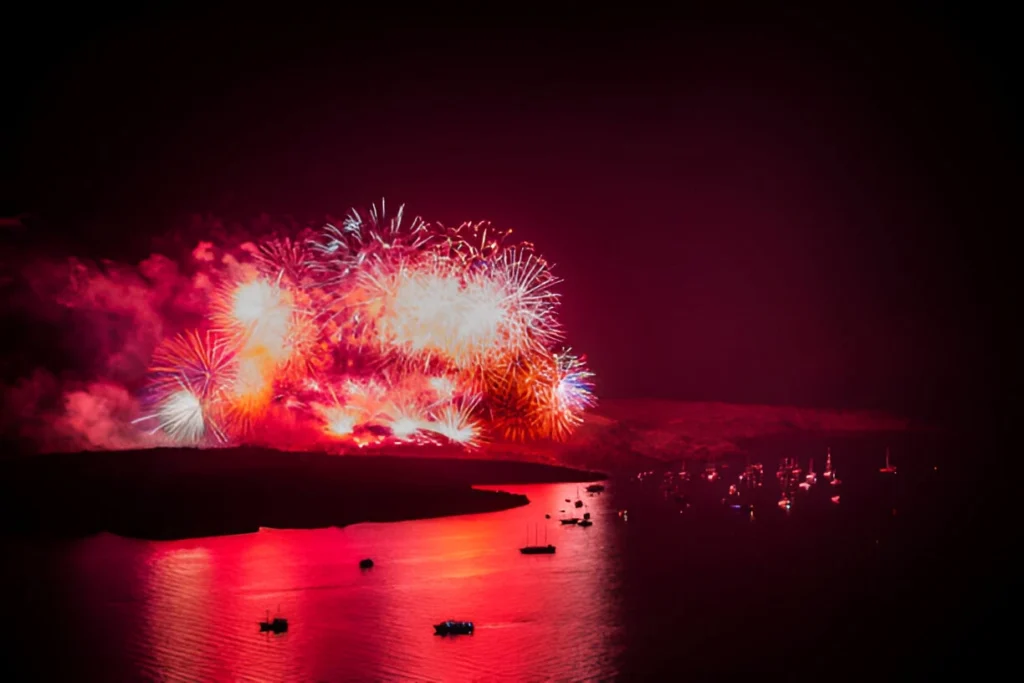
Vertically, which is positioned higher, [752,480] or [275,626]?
[752,480]

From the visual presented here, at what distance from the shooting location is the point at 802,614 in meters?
40.5

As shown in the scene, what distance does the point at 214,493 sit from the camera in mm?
52500

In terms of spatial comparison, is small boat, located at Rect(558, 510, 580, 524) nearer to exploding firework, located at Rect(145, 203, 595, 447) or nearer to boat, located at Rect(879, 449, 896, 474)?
exploding firework, located at Rect(145, 203, 595, 447)

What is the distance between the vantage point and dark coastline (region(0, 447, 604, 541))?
48312 millimetres

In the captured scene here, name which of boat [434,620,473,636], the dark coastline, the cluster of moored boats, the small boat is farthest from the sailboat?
the cluster of moored boats

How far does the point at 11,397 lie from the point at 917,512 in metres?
49.5

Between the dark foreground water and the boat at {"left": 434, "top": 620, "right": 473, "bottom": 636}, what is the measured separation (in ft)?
1.33

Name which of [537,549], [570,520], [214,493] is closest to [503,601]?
[537,549]

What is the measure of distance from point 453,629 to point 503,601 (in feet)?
16.9

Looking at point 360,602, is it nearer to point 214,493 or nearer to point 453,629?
point 453,629

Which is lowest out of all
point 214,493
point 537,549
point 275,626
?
point 275,626

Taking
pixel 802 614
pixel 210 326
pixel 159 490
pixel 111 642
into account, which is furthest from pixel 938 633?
pixel 210 326

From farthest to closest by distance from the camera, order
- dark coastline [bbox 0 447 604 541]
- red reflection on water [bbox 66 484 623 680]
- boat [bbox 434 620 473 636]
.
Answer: dark coastline [bbox 0 447 604 541] < boat [bbox 434 620 473 636] < red reflection on water [bbox 66 484 623 680]

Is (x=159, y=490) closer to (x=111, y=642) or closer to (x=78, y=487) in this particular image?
(x=78, y=487)
